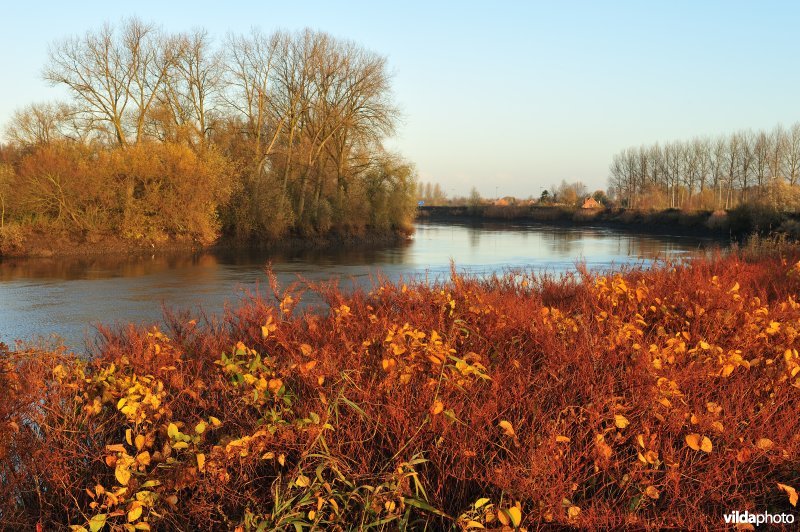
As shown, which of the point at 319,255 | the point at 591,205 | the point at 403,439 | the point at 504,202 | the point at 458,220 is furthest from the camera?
the point at 504,202

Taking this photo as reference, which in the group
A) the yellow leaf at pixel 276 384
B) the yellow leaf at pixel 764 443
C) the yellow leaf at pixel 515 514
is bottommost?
the yellow leaf at pixel 515 514

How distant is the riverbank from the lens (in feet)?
141

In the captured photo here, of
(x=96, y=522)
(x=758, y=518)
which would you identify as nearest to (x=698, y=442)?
(x=758, y=518)

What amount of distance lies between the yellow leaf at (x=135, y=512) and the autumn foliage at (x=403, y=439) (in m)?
0.01

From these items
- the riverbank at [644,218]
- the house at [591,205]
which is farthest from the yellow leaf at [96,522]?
the house at [591,205]

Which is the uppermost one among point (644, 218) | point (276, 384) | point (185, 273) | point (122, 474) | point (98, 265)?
point (644, 218)

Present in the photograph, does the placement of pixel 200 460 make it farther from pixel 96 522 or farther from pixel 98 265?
pixel 98 265

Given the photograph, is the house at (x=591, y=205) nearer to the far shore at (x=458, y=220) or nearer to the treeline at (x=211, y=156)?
the far shore at (x=458, y=220)

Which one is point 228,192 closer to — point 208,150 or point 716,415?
point 208,150

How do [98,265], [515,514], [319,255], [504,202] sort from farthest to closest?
[504,202] → [319,255] → [98,265] → [515,514]

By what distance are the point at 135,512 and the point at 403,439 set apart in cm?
144

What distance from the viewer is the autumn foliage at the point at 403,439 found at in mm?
3559

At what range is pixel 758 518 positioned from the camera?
3.68m

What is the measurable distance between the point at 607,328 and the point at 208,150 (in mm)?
30260
